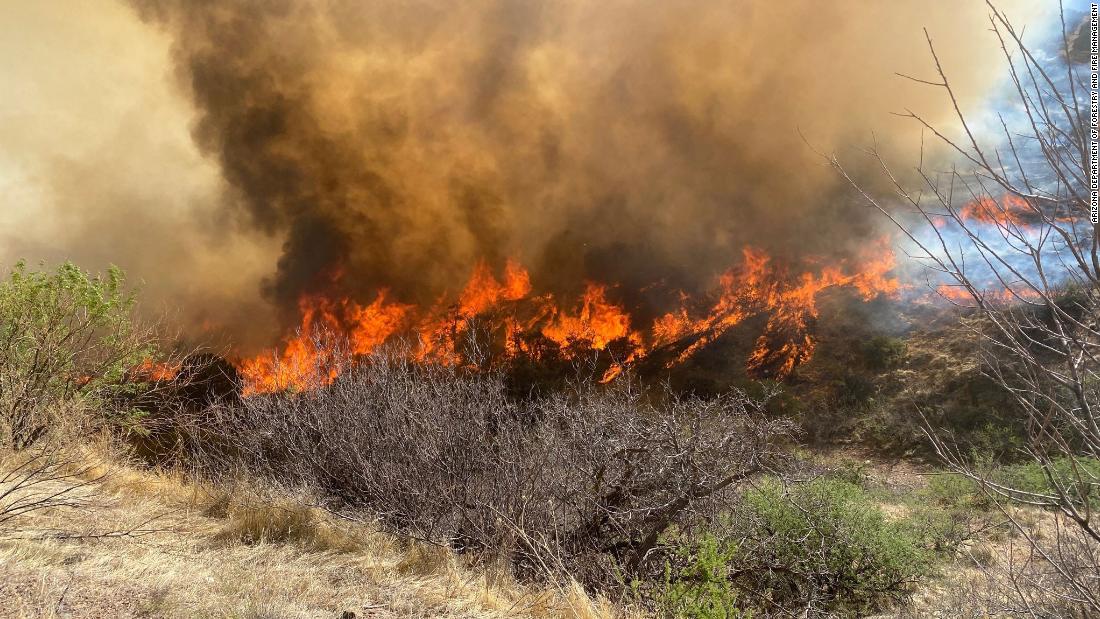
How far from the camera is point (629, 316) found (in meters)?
26.7

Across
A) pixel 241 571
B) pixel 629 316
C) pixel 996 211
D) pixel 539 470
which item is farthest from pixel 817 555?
pixel 629 316

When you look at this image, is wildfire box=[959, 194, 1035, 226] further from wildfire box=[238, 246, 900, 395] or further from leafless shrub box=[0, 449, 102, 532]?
wildfire box=[238, 246, 900, 395]

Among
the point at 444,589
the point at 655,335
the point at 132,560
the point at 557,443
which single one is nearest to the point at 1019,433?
the point at 655,335

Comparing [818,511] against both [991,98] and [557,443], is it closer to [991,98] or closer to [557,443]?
[557,443]

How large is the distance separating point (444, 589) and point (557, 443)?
1.62 meters

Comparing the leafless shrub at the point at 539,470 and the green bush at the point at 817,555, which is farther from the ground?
the leafless shrub at the point at 539,470

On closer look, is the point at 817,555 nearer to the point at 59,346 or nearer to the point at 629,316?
the point at 59,346

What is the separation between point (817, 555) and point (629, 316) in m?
20.6

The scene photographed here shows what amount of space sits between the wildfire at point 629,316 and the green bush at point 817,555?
50.9 feet

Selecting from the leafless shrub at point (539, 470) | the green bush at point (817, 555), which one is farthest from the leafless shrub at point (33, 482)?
the green bush at point (817, 555)

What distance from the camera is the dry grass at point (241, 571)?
143 inches

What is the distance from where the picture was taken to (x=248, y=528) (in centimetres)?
621

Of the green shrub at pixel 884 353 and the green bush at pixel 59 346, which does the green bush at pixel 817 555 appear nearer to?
the green bush at pixel 59 346

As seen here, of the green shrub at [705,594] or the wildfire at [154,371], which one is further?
the wildfire at [154,371]
